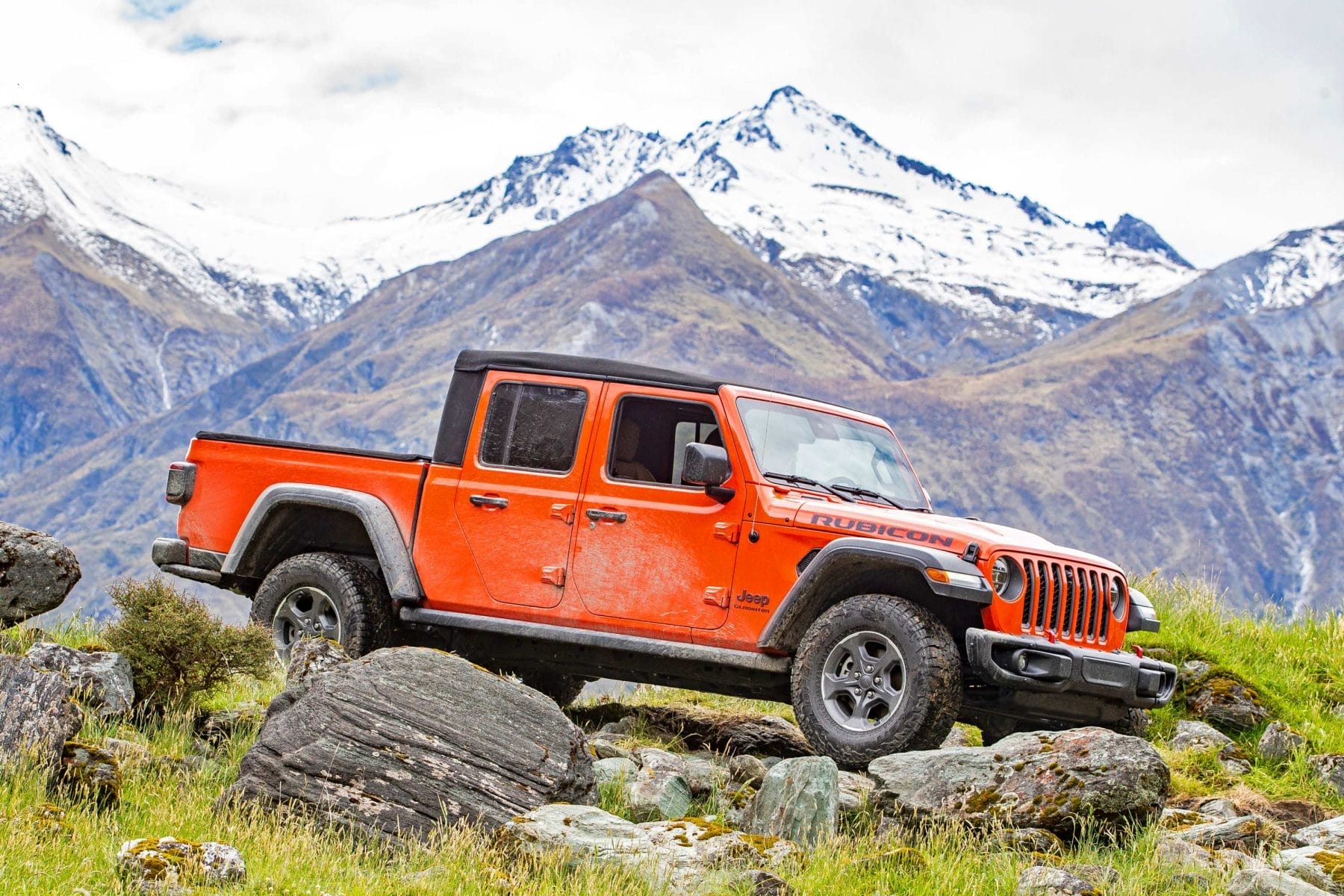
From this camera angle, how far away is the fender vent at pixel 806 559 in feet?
26.2

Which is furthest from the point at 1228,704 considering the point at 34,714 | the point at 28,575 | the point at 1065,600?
the point at 28,575

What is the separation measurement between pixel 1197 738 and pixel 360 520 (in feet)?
17.8

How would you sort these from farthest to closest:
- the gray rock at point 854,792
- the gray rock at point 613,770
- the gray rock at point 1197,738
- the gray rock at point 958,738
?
1. the gray rock at point 958,738
2. the gray rock at point 1197,738
3. the gray rock at point 613,770
4. the gray rock at point 854,792

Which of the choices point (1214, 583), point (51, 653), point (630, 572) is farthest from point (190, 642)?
point (1214, 583)

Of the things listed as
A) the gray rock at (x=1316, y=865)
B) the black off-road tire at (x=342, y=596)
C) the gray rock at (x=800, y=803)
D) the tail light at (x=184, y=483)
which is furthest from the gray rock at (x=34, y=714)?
the gray rock at (x=1316, y=865)

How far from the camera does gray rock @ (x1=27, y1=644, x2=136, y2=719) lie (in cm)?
765

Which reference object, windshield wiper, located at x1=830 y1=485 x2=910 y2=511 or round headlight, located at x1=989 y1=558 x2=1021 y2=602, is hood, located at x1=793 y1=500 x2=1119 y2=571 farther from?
windshield wiper, located at x1=830 y1=485 x2=910 y2=511

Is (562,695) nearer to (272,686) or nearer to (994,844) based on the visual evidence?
(272,686)

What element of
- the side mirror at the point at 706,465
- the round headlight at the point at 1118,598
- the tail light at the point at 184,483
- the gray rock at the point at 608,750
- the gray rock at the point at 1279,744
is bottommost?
the gray rock at the point at 608,750

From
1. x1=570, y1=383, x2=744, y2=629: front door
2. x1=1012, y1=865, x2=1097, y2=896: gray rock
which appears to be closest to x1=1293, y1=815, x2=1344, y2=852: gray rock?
x1=1012, y1=865, x2=1097, y2=896: gray rock

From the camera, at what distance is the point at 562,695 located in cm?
1055

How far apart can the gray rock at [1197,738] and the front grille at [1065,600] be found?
5.14ft

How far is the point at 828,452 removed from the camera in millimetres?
8781

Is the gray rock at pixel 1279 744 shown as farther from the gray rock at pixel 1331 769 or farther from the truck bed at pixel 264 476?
the truck bed at pixel 264 476
